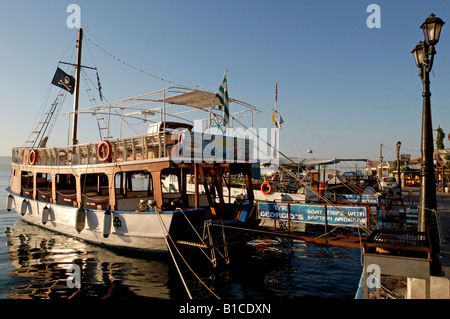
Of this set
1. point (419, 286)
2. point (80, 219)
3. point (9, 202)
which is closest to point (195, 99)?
point (80, 219)

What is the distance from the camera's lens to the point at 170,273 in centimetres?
1028

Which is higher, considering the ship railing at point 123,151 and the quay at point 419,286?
the ship railing at point 123,151

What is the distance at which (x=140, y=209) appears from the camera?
11.9 metres

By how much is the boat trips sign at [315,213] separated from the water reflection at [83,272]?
4390 millimetres

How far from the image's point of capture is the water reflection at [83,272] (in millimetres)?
8867

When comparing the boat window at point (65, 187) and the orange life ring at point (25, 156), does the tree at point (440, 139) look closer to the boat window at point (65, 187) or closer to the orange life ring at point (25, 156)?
the boat window at point (65, 187)

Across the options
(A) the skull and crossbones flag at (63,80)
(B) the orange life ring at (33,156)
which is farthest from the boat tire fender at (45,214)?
(A) the skull and crossbones flag at (63,80)

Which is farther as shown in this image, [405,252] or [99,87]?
[99,87]

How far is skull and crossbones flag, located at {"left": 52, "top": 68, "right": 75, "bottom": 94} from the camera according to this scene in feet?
65.0

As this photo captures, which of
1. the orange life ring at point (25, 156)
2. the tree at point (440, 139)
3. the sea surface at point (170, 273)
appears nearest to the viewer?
the sea surface at point (170, 273)
